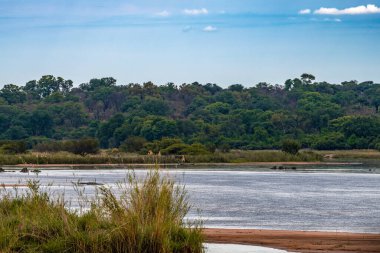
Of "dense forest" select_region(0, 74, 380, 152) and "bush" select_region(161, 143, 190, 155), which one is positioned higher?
"dense forest" select_region(0, 74, 380, 152)

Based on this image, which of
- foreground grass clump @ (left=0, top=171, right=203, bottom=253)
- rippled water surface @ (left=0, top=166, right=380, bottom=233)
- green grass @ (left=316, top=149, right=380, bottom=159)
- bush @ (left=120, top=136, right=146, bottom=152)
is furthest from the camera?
green grass @ (left=316, top=149, right=380, bottom=159)

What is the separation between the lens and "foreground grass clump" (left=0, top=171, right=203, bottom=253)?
15.4 m

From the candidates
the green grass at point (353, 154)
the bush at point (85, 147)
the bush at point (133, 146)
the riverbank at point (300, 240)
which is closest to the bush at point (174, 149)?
the bush at point (85, 147)

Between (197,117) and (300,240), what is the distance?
13572 cm

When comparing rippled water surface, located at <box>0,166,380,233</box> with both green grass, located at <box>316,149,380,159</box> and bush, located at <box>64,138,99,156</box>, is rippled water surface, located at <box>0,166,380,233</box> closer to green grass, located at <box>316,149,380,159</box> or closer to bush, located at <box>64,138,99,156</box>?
bush, located at <box>64,138,99,156</box>

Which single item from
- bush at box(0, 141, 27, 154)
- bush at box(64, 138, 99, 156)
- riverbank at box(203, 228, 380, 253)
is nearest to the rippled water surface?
riverbank at box(203, 228, 380, 253)

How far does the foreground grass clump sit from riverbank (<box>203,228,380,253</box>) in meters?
3.31

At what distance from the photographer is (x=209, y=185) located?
49.0 m

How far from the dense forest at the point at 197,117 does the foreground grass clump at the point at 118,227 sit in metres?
83.2

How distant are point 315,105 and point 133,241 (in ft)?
492

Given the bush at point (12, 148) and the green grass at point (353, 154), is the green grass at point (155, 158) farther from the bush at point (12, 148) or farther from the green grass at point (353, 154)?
the green grass at point (353, 154)

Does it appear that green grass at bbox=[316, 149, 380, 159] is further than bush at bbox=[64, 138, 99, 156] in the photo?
Yes

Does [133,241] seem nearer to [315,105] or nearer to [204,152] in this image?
[204,152]

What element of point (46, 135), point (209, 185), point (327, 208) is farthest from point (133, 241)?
point (46, 135)
